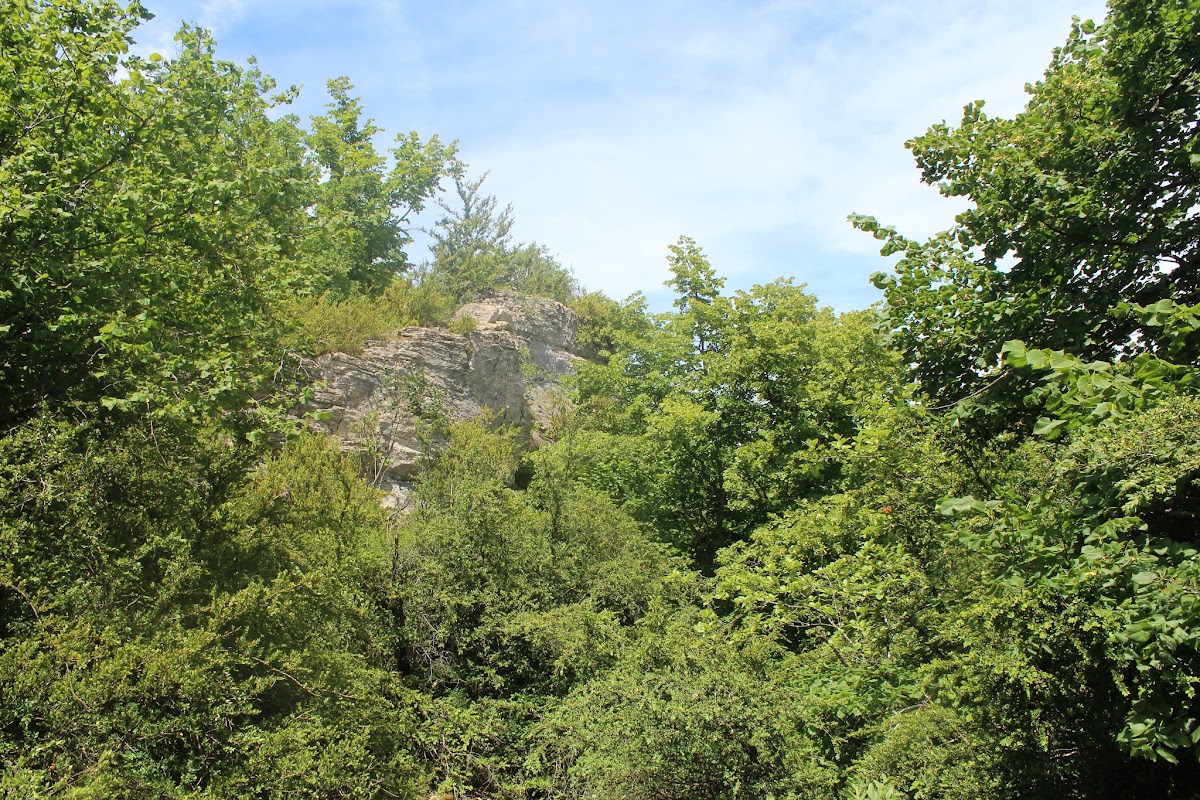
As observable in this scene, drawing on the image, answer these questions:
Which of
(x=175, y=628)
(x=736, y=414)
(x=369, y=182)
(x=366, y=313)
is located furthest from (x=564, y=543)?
(x=369, y=182)

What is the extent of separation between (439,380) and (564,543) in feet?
26.8

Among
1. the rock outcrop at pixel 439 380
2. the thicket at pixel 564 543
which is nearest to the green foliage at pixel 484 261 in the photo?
the rock outcrop at pixel 439 380

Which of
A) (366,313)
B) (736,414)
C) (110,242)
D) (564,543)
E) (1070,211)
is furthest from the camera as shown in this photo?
(366,313)

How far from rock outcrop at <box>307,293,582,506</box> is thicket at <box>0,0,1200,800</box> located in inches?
167

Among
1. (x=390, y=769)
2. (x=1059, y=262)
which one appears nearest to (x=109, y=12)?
(x=390, y=769)

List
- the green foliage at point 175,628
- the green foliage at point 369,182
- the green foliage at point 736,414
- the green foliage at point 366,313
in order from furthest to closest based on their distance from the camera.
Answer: the green foliage at point 369,182, the green foliage at point 366,313, the green foliage at point 736,414, the green foliage at point 175,628

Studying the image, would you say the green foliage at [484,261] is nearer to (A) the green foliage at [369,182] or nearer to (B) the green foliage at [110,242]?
(A) the green foliage at [369,182]

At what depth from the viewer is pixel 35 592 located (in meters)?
7.14

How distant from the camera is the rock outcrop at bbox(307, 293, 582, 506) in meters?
18.3

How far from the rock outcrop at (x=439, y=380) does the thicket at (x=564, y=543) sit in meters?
4.23

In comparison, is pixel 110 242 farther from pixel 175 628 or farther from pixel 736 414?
pixel 736 414

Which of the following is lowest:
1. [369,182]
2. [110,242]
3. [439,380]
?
[110,242]

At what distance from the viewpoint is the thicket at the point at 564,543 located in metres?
5.59

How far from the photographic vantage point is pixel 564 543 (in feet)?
47.9
